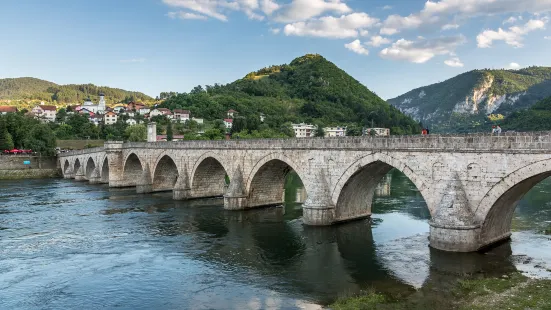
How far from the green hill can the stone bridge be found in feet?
184

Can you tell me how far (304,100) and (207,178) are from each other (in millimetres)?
109351

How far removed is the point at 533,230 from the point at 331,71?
468 feet

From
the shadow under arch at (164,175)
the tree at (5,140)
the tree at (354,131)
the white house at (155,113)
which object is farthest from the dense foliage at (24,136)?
the tree at (354,131)

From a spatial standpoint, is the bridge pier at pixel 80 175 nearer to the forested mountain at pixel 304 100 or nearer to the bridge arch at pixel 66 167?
the bridge arch at pixel 66 167

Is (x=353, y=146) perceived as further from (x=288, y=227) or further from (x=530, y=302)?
(x=530, y=302)

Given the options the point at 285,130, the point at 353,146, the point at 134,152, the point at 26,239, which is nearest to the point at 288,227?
the point at 353,146

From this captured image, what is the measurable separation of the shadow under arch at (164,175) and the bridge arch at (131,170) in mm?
6589

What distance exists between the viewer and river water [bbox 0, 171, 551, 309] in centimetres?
1590

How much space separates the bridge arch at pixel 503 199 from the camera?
16.7m

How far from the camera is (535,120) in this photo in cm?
7469

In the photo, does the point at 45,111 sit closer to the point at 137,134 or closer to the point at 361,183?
the point at 137,134

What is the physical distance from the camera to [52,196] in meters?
45.6

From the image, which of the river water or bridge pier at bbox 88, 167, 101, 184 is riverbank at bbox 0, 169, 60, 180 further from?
the river water

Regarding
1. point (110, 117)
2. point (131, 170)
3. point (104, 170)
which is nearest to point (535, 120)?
point (131, 170)
